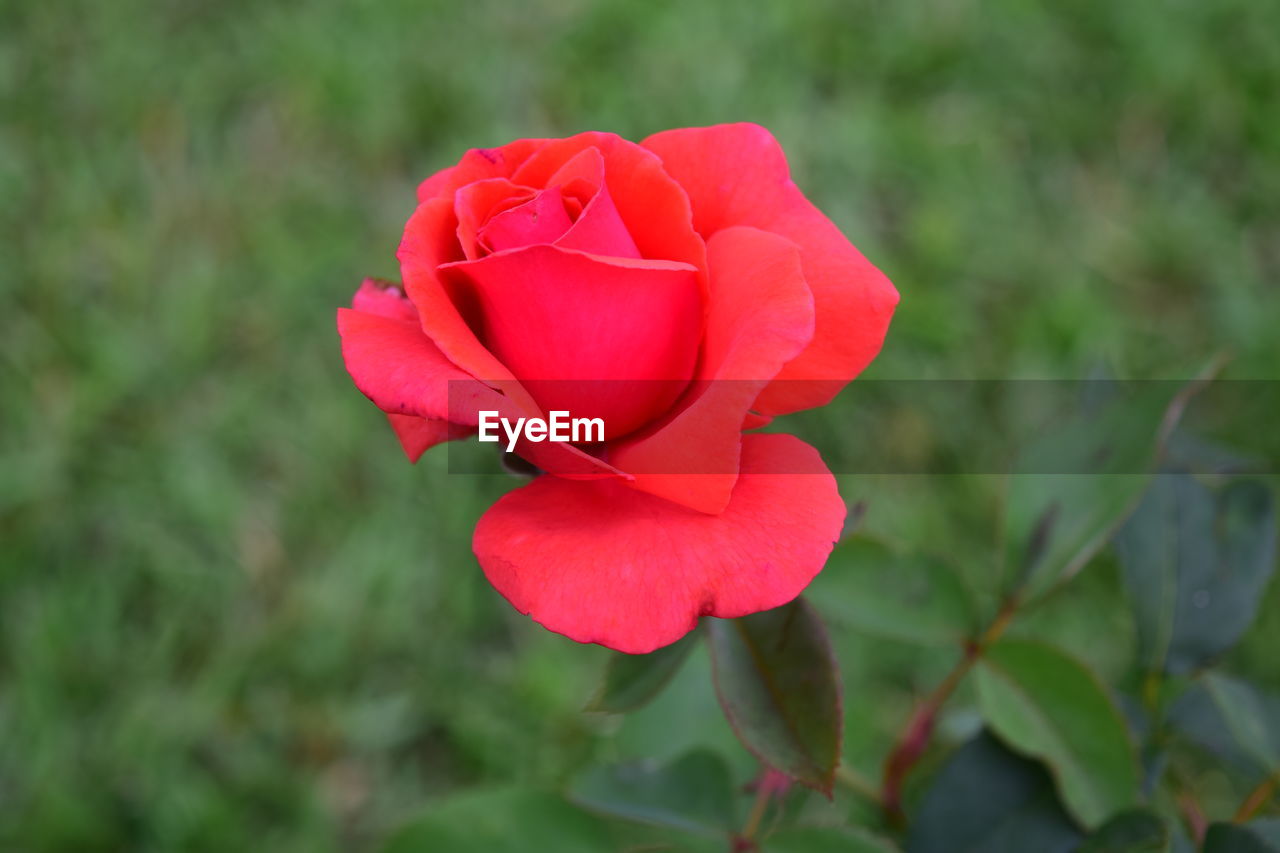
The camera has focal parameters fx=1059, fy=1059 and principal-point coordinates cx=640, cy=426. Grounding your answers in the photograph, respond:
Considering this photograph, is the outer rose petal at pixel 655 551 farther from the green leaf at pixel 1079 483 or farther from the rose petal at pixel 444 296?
the green leaf at pixel 1079 483

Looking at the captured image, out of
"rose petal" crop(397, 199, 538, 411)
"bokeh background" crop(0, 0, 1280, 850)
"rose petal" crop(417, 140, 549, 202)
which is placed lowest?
"bokeh background" crop(0, 0, 1280, 850)

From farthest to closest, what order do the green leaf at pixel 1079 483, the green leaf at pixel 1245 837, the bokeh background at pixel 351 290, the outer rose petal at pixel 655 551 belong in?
the bokeh background at pixel 351 290 < the green leaf at pixel 1079 483 < the green leaf at pixel 1245 837 < the outer rose petal at pixel 655 551

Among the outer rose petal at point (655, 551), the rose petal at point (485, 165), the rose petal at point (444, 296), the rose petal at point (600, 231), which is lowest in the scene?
the outer rose petal at point (655, 551)

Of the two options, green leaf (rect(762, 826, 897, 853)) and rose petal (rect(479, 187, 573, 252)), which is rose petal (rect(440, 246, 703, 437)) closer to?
rose petal (rect(479, 187, 573, 252))

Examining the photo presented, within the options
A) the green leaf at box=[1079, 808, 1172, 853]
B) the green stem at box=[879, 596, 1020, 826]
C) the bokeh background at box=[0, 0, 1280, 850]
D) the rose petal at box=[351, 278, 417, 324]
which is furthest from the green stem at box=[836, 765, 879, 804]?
the rose petal at box=[351, 278, 417, 324]

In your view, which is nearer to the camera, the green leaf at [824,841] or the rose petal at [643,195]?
the rose petal at [643,195]

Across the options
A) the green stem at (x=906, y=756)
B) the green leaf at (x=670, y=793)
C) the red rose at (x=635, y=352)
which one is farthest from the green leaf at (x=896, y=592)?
the red rose at (x=635, y=352)

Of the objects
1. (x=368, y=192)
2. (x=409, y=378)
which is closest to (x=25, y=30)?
(x=368, y=192)
